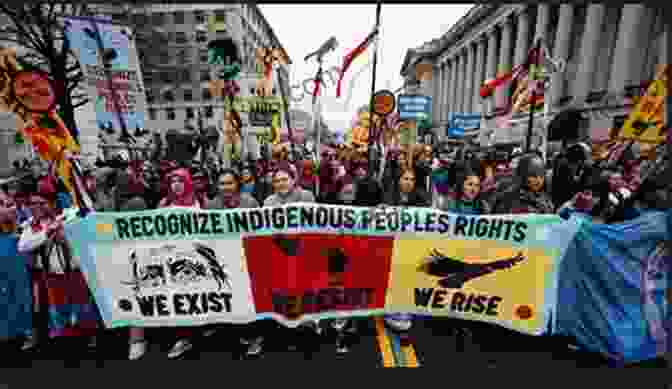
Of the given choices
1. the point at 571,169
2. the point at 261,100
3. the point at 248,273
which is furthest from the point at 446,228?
the point at 261,100

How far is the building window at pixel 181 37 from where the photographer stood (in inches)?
1847

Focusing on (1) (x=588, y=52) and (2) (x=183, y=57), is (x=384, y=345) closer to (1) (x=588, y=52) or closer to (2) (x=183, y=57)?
(1) (x=588, y=52)

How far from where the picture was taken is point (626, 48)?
66.7 feet

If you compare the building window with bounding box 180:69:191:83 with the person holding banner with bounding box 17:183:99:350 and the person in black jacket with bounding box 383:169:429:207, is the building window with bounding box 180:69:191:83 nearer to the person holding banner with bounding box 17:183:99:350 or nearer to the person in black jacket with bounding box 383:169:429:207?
the person holding banner with bounding box 17:183:99:350

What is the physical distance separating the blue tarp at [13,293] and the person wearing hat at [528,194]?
17.9ft

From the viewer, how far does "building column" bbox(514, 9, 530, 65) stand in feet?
108

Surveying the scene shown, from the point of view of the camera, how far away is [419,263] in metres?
3.07

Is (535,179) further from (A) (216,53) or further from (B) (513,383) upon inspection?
(A) (216,53)

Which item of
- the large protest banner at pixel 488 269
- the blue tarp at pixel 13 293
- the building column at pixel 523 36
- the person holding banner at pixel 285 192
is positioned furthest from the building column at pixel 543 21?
the blue tarp at pixel 13 293

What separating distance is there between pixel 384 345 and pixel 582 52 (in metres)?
31.4

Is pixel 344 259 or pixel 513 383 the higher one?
pixel 344 259

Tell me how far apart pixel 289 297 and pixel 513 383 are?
2336 mm

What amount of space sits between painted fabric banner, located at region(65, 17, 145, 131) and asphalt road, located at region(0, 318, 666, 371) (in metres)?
3.23

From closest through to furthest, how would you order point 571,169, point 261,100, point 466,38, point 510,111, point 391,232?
point 391,232, point 571,169, point 510,111, point 261,100, point 466,38
